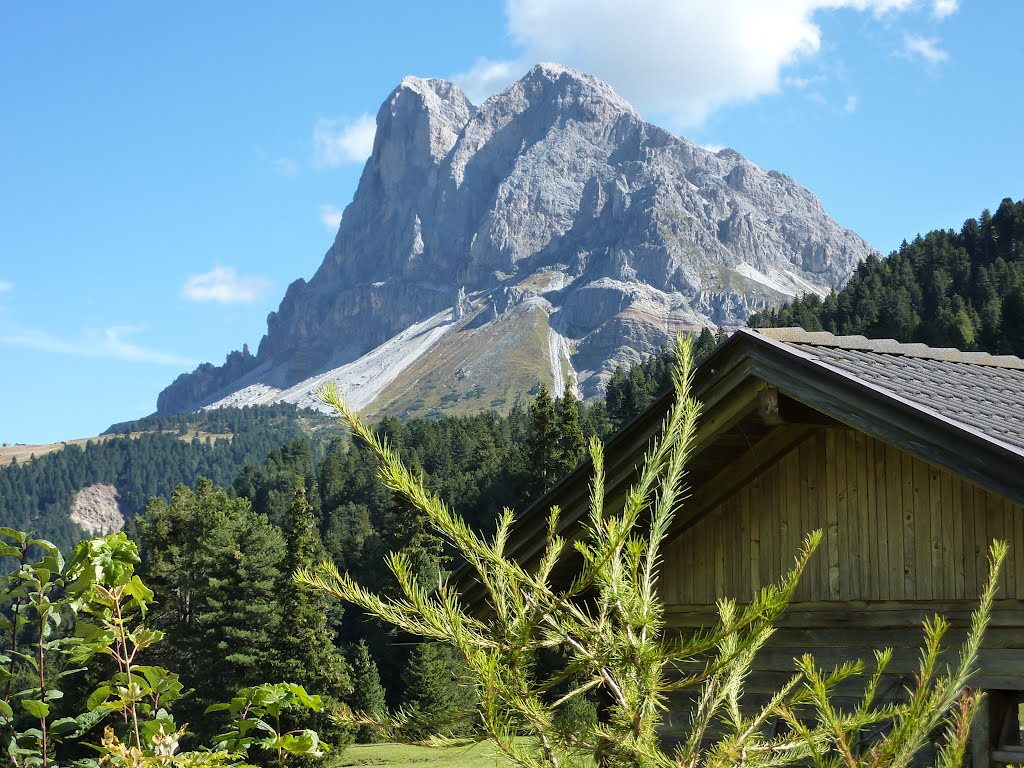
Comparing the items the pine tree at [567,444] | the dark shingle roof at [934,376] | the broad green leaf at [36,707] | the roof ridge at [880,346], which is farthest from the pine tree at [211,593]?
the broad green leaf at [36,707]

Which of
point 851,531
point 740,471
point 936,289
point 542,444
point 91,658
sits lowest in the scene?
point 91,658

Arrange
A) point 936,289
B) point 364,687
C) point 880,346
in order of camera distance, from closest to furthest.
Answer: point 880,346 → point 364,687 → point 936,289

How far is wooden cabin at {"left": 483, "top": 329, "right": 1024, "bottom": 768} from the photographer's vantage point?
15.9 feet

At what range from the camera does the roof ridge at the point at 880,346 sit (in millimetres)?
5590

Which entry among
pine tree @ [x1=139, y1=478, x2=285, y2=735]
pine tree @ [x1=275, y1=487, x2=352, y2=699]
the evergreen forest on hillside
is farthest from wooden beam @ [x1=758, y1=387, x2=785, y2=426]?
the evergreen forest on hillside

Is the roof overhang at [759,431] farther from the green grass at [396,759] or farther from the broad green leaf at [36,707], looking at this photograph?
the green grass at [396,759]

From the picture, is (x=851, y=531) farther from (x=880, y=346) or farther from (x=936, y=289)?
(x=936, y=289)

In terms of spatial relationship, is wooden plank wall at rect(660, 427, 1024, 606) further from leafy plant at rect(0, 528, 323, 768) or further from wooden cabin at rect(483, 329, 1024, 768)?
leafy plant at rect(0, 528, 323, 768)

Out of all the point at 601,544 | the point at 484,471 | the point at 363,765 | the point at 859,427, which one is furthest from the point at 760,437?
the point at 484,471

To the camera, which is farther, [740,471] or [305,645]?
[305,645]

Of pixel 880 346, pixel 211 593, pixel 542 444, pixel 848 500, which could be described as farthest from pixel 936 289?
pixel 848 500

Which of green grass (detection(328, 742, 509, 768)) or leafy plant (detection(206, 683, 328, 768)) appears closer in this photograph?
leafy plant (detection(206, 683, 328, 768))

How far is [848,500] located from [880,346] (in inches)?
50.0

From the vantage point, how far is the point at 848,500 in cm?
555
